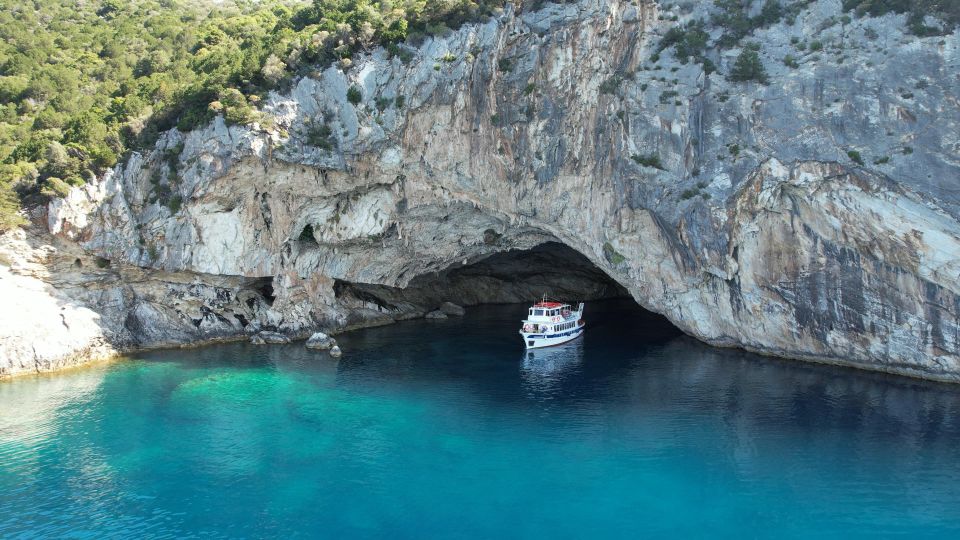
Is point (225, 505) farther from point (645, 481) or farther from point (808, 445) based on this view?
point (808, 445)

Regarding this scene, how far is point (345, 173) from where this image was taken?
41.4m

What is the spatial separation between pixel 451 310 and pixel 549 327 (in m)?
15.9

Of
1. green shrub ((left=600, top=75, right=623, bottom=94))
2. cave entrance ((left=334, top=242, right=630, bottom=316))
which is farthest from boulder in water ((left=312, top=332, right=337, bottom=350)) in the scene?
green shrub ((left=600, top=75, right=623, bottom=94))

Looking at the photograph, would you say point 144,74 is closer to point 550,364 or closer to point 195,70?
point 195,70

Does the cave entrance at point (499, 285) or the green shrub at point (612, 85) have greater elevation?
the green shrub at point (612, 85)

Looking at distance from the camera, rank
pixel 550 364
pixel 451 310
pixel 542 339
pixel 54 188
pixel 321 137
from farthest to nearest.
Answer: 1. pixel 451 310
2. pixel 542 339
3. pixel 550 364
4. pixel 321 137
5. pixel 54 188

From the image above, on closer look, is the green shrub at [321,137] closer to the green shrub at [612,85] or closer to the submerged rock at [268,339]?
Result: the submerged rock at [268,339]

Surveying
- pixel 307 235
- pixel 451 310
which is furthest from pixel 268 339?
pixel 451 310

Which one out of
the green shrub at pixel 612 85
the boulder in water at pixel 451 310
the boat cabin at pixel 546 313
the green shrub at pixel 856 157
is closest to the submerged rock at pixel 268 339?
the boulder in water at pixel 451 310

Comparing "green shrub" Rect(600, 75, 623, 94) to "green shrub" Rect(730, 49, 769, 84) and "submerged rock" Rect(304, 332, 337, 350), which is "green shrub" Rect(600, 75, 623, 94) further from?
"submerged rock" Rect(304, 332, 337, 350)

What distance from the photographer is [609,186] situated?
3931 cm

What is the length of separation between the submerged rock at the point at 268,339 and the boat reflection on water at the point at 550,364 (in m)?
17.8

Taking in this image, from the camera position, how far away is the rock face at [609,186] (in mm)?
32406

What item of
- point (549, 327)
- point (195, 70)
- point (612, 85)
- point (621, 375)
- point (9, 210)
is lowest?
point (621, 375)
